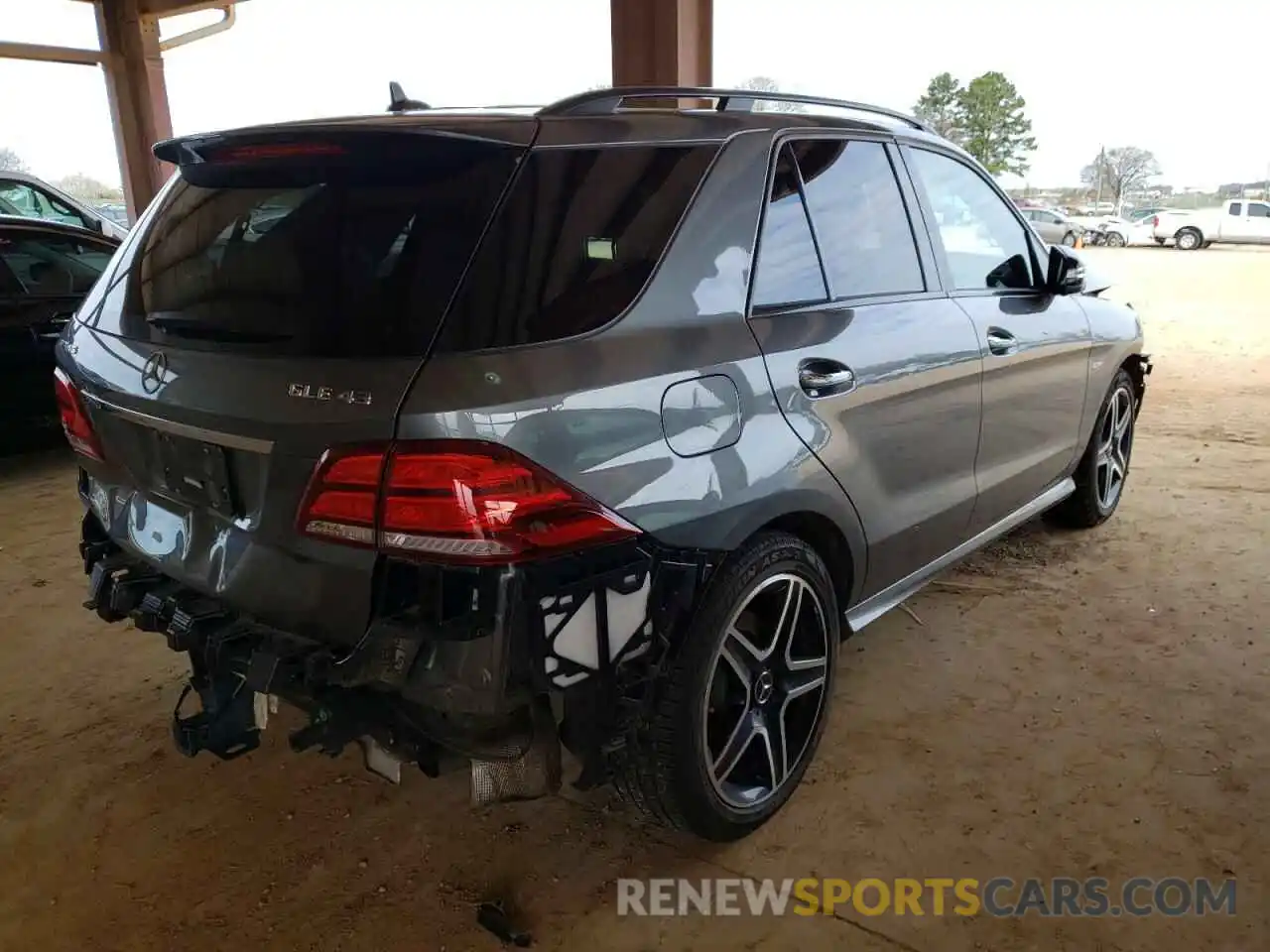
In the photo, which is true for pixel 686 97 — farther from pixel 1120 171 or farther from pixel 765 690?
pixel 1120 171

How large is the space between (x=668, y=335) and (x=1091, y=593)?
8.32 feet

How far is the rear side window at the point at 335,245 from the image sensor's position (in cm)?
170

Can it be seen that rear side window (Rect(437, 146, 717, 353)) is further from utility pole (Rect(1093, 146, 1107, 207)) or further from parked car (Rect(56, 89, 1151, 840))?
utility pole (Rect(1093, 146, 1107, 207))

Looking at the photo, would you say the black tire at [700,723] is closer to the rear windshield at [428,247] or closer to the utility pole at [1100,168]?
the rear windshield at [428,247]

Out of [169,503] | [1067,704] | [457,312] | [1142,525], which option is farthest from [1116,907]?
[1142,525]

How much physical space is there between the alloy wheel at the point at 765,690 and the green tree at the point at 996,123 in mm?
34693

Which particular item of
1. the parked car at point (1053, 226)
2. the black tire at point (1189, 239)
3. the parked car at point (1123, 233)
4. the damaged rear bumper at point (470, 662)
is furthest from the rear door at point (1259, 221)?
the damaged rear bumper at point (470, 662)

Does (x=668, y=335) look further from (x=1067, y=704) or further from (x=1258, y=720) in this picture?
(x=1258, y=720)

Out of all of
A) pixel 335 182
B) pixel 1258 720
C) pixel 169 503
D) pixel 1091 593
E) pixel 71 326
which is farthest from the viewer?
pixel 1091 593

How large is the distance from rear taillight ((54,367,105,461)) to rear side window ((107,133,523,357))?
316 mm

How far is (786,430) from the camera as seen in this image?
6.95ft

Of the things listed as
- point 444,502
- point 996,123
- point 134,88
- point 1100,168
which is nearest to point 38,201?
point 134,88

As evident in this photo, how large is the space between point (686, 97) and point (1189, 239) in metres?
27.1

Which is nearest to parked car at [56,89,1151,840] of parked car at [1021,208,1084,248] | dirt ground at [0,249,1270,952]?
dirt ground at [0,249,1270,952]
